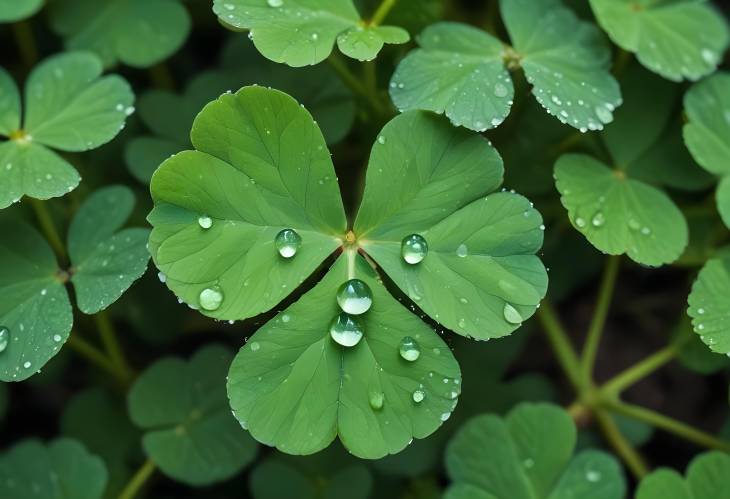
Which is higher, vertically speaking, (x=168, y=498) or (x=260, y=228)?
(x=260, y=228)

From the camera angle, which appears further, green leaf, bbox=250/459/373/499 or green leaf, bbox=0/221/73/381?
green leaf, bbox=250/459/373/499

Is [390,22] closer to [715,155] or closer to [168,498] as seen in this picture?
[715,155]

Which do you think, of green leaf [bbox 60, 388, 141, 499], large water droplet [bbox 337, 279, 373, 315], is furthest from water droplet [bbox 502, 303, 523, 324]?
green leaf [bbox 60, 388, 141, 499]

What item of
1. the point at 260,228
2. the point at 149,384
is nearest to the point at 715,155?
the point at 260,228

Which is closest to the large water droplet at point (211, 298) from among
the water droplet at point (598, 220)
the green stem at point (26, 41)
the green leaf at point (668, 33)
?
the water droplet at point (598, 220)

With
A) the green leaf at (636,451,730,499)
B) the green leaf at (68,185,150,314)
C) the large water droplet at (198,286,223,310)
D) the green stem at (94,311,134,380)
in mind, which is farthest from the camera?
the green stem at (94,311,134,380)

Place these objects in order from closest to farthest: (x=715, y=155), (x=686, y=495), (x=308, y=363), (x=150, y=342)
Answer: (x=308, y=363)
(x=686, y=495)
(x=715, y=155)
(x=150, y=342)

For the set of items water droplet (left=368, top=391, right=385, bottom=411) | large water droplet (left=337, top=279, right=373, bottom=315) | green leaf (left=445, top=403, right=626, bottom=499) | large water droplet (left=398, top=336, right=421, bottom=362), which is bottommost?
green leaf (left=445, top=403, right=626, bottom=499)

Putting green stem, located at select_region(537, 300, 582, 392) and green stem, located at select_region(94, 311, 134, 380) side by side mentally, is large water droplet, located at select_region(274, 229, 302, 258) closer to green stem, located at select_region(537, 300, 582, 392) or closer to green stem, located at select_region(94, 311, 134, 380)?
green stem, located at select_region(94, 311, 134, 380)
